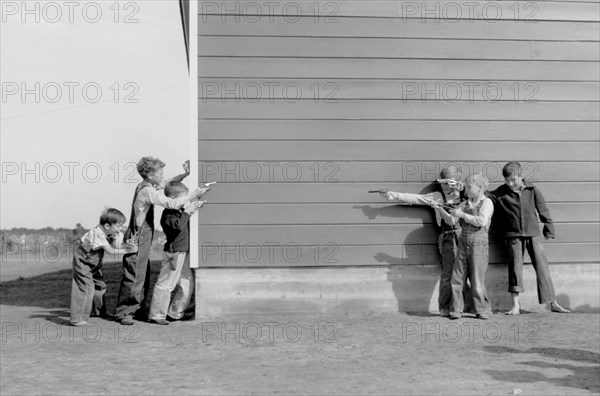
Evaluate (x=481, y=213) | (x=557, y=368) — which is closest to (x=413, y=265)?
(x=481, y=213)

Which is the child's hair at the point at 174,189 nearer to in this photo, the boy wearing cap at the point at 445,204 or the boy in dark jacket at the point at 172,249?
the boy in dark jacket at the point at 172,249

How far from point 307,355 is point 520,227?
3111 mm

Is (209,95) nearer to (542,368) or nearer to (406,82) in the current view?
(406,82)

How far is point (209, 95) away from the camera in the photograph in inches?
351

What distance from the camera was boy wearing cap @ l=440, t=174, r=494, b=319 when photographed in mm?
8812

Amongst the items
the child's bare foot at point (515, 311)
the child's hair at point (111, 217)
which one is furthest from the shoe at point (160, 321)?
the child's bare foot at point (515, 311)

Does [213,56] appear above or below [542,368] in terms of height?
above

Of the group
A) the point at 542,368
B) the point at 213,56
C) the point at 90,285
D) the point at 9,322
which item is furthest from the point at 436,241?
the point at 9,322

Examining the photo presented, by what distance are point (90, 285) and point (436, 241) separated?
3865 mm

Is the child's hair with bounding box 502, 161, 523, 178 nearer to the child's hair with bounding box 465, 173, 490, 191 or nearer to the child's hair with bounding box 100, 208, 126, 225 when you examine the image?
the child's hair with bounding box 465, 173, 490, 191

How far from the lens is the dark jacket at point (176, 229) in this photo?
8.78m

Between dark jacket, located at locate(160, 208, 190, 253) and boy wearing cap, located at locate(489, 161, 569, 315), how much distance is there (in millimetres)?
3450

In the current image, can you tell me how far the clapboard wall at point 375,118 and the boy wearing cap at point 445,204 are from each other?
17 cm

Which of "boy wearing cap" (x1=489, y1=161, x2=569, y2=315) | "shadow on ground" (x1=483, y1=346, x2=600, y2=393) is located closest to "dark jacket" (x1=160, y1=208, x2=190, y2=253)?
"shadow on ground" (x1=483, y1=346, x2=600, y2=393)
